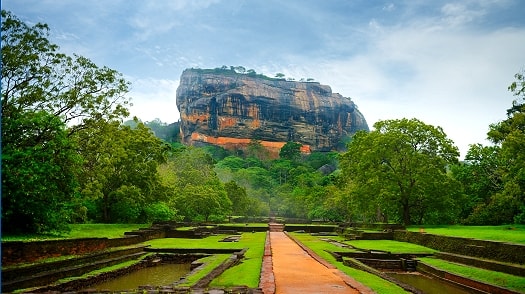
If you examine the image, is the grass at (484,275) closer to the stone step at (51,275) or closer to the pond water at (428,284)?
A: the pond water at (428,284)

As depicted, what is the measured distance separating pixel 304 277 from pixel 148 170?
951 inches

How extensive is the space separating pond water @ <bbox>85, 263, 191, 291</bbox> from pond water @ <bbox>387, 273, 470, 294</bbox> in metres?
7.92

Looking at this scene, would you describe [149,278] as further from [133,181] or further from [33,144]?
[133,181]

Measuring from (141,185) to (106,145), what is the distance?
1195 cm

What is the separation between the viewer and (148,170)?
3300cm

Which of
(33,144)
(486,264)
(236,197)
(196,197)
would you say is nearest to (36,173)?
(33,144)

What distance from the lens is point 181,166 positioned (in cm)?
6141

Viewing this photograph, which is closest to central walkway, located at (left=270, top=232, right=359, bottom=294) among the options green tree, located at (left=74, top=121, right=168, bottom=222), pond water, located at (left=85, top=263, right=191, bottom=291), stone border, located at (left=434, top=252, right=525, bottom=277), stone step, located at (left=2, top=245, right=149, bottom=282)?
pond water, located at (left=85, top=263, right=191, bottom=291)

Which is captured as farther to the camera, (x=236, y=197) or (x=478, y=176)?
(x=236, y=197)

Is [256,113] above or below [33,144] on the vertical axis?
above

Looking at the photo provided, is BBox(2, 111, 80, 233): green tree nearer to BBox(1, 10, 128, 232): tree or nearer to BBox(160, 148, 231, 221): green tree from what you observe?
BBox(1, 10, 128, 232): tree

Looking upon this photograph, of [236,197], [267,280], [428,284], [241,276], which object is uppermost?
[236,197]

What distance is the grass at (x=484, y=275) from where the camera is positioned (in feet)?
37.2

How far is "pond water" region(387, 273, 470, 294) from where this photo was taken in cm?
1283
